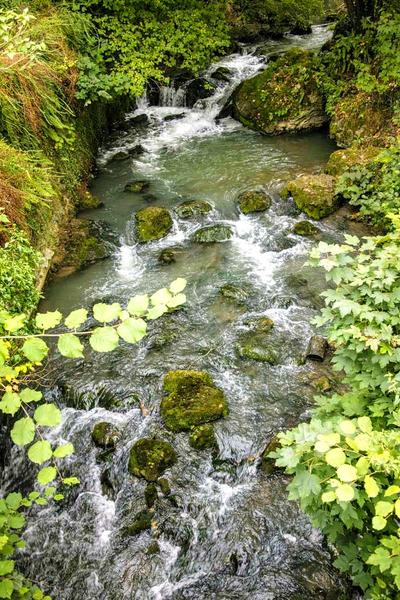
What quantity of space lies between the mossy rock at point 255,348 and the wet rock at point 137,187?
203 inches

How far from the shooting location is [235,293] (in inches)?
284

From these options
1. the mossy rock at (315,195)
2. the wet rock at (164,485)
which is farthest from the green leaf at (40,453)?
the mossy rock at (315,195)

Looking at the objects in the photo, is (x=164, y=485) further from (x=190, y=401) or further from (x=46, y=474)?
(x=46, y=474)

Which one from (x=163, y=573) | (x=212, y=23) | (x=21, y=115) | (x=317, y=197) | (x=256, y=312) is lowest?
(x=163, y=573)

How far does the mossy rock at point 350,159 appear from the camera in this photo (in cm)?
874

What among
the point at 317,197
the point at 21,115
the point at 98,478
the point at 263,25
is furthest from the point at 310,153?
the point at 263,25

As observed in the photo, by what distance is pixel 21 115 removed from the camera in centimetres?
724

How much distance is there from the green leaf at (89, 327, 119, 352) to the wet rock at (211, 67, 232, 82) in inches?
574

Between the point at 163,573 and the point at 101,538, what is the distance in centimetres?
78

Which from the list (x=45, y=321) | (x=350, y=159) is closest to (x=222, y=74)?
(x=350, y=159)

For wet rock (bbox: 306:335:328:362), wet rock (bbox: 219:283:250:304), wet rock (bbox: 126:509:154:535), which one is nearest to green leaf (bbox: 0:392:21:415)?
wet rock (bbox: 126:509:154:535)

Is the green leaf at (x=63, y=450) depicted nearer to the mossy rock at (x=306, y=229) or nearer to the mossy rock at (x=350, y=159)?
the mossy rock at (x=306, y=229)

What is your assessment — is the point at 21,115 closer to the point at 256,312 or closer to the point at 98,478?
the point at 256,312

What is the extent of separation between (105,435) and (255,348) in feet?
7.97
